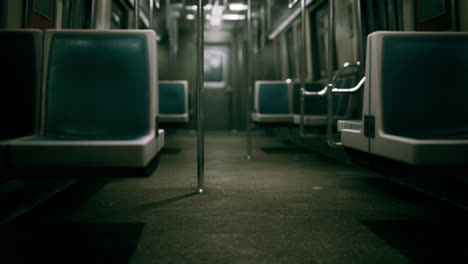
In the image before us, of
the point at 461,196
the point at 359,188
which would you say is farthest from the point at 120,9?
the point at 461,196

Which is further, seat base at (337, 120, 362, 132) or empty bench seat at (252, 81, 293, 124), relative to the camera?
empty bench seat at (252, 81, 293, 124)

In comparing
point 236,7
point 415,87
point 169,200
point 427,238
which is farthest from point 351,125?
point 236,7

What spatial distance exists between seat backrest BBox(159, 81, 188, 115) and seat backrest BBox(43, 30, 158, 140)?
12.1ft

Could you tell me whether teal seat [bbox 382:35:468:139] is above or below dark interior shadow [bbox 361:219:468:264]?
above

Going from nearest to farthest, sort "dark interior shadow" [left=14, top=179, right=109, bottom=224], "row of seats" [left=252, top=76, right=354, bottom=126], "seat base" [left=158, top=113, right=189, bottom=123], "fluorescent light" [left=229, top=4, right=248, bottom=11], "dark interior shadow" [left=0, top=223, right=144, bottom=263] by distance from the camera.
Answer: "dark interior shadow" [left=0, top=223, right=144, bottom=263] < "dark interior shadow" [left=14, top=179, right=109, bottom=224] < "seat base" [left=158, top=113, right=189, bottom=123] < "row of seats" [left=252, top=76, right=354, bottom=126] < "fluorescent light" [left=229, top=4, right=248, bottom=11]

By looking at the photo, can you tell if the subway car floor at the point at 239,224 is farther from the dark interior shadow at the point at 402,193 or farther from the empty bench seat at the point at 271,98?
the empty bench seat at the point at 271,98

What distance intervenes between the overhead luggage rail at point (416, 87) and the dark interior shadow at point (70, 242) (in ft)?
4.10

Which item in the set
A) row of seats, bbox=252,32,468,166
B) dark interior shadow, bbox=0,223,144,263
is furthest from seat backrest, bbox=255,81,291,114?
dark interior shadow, bbox=0,223,144,263

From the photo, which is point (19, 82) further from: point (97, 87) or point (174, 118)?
point (174, 118)

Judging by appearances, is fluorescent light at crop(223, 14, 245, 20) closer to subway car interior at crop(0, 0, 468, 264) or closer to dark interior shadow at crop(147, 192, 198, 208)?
subway car interior at crop(0, 0, 468, 264)

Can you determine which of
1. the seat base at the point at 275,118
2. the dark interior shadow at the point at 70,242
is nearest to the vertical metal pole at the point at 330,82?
the dark interior shadow at the point at 70,242

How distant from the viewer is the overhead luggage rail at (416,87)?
1930 millimetres

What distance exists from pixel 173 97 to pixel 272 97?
5.06 feet

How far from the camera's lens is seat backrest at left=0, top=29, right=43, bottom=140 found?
6.52ft
